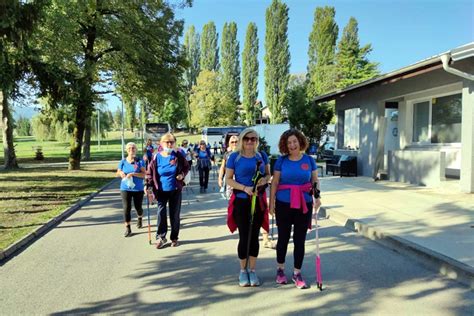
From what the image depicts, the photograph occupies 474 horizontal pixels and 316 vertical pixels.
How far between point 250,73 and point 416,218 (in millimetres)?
56506

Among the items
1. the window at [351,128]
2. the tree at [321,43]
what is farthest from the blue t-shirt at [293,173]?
the tree at [321,43]

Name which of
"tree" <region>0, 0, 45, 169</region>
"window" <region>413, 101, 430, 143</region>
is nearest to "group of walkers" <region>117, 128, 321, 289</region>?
"tree" <region>0, 0, 45, 169</region>

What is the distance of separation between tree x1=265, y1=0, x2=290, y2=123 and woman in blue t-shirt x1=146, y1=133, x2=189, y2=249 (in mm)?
49618

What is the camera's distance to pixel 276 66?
56219 millimetres

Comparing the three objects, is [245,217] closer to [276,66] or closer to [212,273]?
[212,273]

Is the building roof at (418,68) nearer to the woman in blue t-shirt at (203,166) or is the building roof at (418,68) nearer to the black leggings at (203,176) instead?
the woman in blue t-shirt at (203,166)

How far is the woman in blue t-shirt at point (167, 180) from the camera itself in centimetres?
650

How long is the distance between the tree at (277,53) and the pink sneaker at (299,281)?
51.5m

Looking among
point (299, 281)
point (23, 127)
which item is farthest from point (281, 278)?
point (23, 127)

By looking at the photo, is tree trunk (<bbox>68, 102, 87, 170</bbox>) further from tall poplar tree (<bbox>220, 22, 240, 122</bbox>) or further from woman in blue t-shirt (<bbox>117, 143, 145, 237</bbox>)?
tall poplar tree (<bbox>220, 22, 240, 122</bbox>)

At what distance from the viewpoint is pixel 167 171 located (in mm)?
6492

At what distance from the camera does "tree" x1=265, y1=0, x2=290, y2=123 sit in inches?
2201

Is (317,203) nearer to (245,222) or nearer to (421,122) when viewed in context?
(245,222)

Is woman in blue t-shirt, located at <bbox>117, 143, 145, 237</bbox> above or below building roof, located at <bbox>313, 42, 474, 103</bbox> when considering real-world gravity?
below
